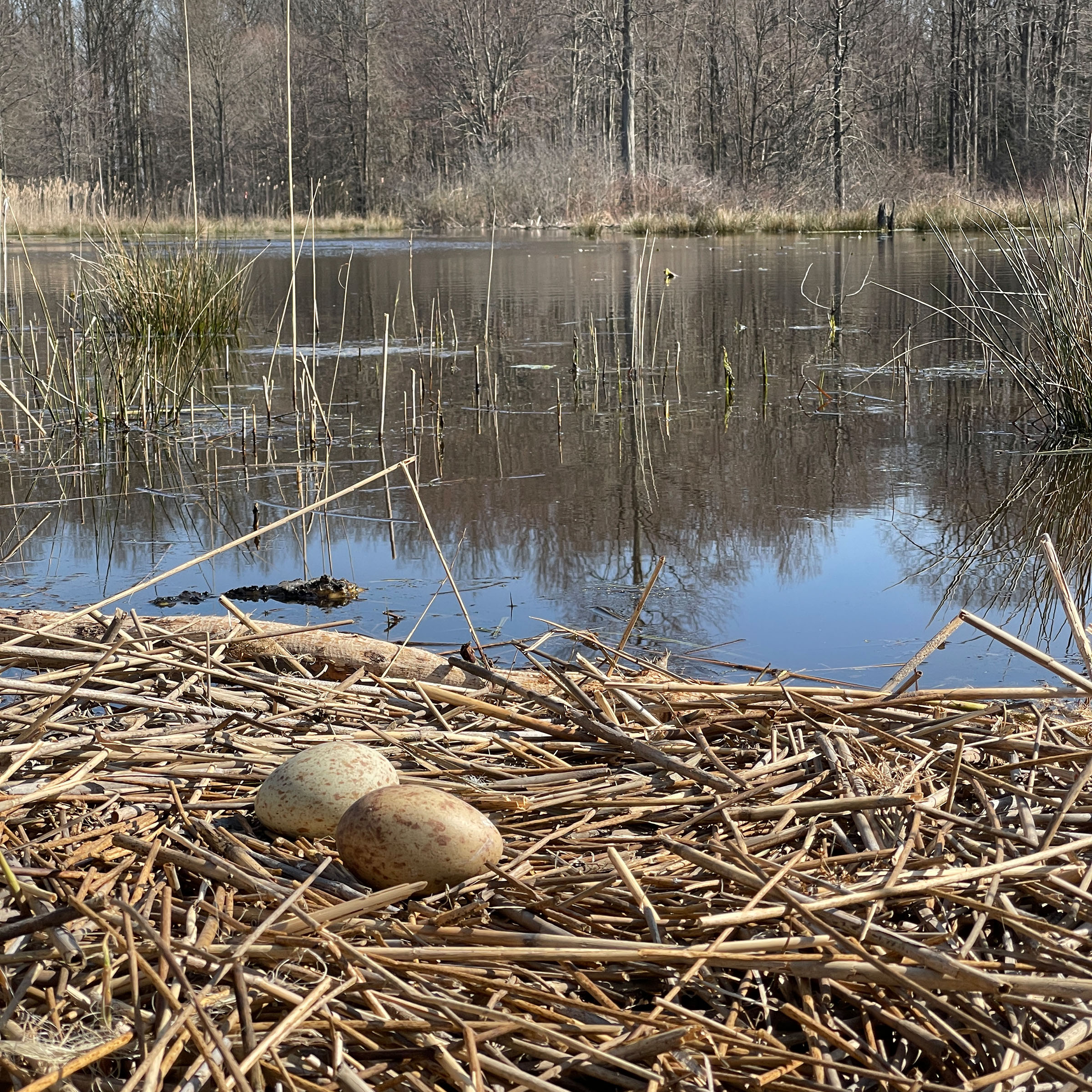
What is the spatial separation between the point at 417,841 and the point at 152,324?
6776 millimetres

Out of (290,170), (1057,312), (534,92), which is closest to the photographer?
(290,170)

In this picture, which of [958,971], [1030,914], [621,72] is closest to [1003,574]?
[1030,914]

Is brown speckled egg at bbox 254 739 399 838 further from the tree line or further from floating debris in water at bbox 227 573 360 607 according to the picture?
the tree line

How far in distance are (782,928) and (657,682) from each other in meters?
0.80

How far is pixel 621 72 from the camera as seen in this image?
108ft

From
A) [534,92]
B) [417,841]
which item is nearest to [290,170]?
[417,841]

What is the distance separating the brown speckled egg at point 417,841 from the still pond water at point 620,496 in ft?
3.55

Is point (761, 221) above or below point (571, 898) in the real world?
above

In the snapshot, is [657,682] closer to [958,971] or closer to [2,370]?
[958,971]

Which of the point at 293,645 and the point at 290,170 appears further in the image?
the point at 290,170

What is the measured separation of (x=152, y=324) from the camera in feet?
24.8

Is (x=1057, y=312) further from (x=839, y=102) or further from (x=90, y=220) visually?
(x=839, y=102)

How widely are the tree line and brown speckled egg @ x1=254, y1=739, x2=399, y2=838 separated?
30593 millimetres

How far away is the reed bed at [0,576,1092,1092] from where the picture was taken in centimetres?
120
